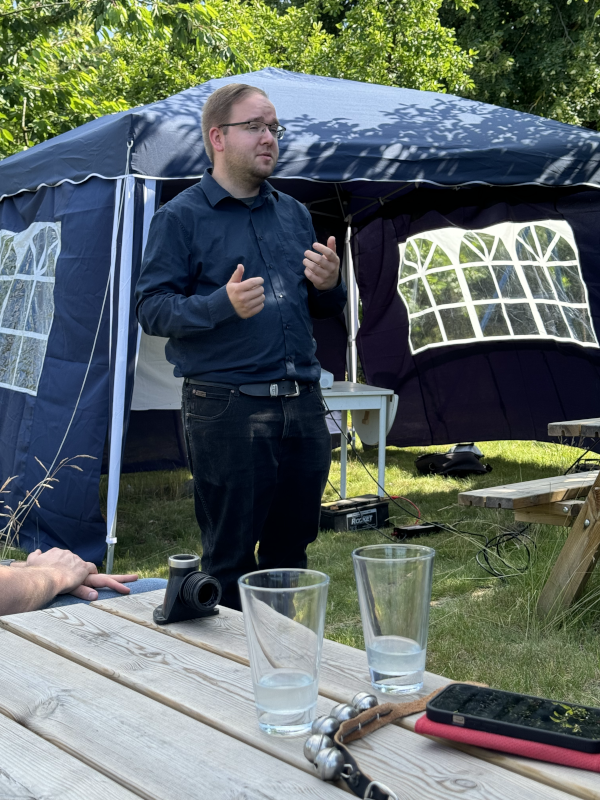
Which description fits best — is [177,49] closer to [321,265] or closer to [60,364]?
[60,364]

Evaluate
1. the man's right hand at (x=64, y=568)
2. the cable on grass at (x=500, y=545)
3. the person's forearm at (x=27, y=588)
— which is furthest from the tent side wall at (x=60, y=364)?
the person's forearm at (x=27, y=588)

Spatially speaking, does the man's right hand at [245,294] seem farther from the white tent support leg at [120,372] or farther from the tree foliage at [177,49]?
the tree foliage at [177,49]

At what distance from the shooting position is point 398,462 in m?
7.42

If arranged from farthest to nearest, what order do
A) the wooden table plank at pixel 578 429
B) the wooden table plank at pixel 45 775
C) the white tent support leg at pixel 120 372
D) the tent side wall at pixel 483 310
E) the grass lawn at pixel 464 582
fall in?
the tent side wall at pixel 483 310 → the white tent support leg at pixel 120 372 → the wooden table plank at pixel 578 429 → the grass lawn at pixel 464 582 → the wooden table plank at pixel 45 775

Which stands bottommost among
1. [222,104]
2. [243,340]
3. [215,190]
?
[243,340]

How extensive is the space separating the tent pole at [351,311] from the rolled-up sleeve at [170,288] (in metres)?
4.78

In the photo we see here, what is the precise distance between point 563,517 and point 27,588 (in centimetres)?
224

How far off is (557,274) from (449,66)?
6.86 m

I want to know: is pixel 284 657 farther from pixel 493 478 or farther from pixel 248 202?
pixel 493 478

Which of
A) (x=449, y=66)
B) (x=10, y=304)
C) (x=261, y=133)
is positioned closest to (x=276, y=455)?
(x=261, y=133)

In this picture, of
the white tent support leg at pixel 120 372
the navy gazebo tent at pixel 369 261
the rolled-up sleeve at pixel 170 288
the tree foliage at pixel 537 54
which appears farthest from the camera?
the tree foliage at pixel 537 54

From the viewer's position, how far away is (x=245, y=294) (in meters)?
2.32

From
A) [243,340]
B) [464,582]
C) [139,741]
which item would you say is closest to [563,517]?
[464,582]

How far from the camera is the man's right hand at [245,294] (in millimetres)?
2318
